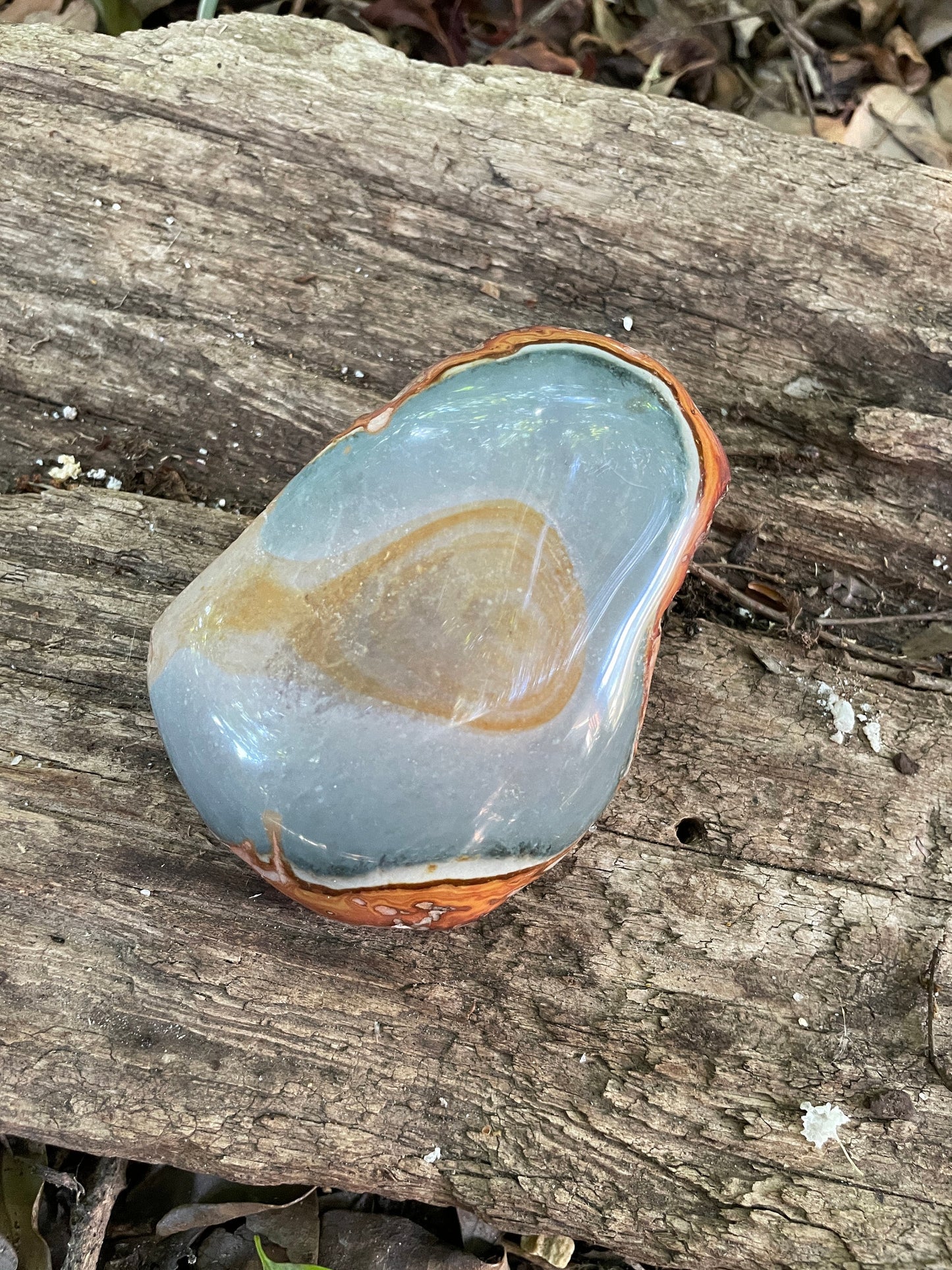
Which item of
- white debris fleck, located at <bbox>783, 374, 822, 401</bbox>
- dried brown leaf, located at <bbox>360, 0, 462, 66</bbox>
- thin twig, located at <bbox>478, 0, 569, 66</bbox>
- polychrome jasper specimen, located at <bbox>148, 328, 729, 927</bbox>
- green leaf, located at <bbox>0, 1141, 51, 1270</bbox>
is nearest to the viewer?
polychrome jasper specimen, located at <bbox>148, 328, 729, 927</bbox>

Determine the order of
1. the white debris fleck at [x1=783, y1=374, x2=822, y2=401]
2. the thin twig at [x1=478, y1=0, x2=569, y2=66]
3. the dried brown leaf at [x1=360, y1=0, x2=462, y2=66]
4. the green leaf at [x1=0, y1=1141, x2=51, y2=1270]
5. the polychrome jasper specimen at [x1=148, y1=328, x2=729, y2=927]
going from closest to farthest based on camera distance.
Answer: the polychrome jasper specimen at [x1=148, y1=328, x2=729, y2=927] < the green leaf at [x1=0, y1=1141, x2=51, y2=1270] < the white debris fleck at [x1=783, y1=374, x2=822, y2=401] < the dried brown leaf at [x1=360, y1=0, x2=462, y2=66] < the thin twig at [x1=478, y1=0, x2=569, y2=66]

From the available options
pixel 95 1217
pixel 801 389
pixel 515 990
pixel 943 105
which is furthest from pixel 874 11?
pixel 95 1217

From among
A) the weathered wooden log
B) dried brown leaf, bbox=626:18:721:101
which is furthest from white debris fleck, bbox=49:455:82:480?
dried brown leaf, bbox=626:18:721:101

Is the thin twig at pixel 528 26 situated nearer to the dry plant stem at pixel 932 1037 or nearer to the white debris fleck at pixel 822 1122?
the dry plant stem at pixel 932 1037

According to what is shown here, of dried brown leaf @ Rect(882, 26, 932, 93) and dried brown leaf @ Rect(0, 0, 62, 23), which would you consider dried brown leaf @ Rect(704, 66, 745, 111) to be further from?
dried brown leaf @ Rect(0, 0, 62, 23)

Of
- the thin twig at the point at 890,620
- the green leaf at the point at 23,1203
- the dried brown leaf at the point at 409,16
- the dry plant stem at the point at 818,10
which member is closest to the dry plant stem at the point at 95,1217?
the green leaf at the point at 23,1203

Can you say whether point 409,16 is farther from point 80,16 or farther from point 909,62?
point 909,62

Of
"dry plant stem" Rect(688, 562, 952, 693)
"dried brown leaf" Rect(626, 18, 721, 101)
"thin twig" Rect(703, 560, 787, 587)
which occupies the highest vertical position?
"dried brown leaf" Rect(626, 18, 721, 101)
